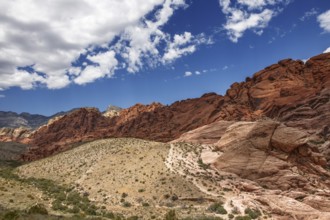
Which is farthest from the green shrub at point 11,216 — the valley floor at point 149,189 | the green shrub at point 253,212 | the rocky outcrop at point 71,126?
the rocky outcrop at point 71,126

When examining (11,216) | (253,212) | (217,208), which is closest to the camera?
(11,216)

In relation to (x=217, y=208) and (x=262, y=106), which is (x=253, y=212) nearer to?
(x=217, y=208)

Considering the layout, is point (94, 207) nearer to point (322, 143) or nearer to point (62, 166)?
point (62, 166)

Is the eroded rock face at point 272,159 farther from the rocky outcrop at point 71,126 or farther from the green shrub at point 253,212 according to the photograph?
the rocky outcrop at point 71,126

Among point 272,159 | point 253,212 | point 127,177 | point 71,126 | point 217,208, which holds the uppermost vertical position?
point 71,126

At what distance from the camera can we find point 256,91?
100750 millimetres

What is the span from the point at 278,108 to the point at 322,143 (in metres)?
25.3

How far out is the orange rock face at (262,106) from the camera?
3002 inches

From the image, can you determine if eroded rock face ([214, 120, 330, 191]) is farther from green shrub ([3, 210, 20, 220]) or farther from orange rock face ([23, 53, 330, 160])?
green shrub ([3, 210, 20, 220])

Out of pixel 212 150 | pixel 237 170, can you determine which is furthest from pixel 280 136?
pixel 212 150

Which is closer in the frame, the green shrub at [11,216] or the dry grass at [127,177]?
the green shrub at [11,216]

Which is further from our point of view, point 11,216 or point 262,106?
point 262,106

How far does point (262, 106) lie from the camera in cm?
9344

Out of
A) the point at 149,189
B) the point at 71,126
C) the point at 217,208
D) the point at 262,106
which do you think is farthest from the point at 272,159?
the point at 71,126
